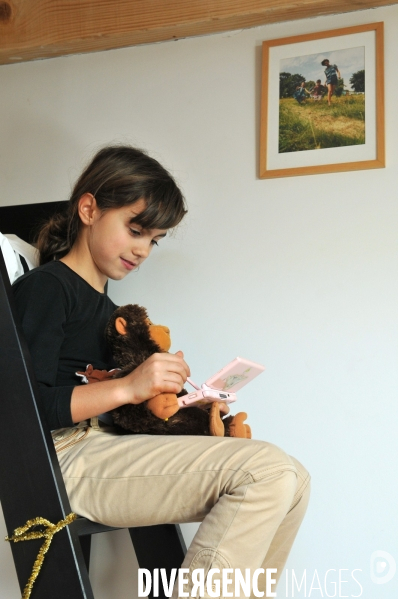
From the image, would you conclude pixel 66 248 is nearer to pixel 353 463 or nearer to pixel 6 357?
pixel 6 357

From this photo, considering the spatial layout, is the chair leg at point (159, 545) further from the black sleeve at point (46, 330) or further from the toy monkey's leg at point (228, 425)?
the black sleeve at point (46, 330)

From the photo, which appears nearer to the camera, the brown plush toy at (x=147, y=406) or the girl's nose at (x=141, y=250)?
the brown plush toy at (x=147, y=406)

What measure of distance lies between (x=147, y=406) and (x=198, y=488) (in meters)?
0.13

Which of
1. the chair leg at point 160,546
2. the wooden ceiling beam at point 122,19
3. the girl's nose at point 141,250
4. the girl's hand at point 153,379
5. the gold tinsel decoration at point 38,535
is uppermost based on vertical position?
the wooden ceiling beam at point 122,19

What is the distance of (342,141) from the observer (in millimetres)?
1286

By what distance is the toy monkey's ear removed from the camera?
986 millimetres

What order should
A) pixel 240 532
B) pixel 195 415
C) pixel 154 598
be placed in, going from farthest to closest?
pixel 154 598 → pixel 195 415 → pixel 240 532

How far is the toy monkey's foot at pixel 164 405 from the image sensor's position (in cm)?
90

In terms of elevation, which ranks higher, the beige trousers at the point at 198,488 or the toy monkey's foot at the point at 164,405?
the toy monkey's foot at the point at 164,405

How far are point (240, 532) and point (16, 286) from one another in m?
0.46

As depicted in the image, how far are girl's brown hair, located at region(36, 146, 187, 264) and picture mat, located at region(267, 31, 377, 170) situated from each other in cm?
28

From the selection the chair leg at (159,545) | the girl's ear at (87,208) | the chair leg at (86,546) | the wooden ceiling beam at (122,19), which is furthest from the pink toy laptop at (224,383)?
the wooden ceiling beam at (122,19)

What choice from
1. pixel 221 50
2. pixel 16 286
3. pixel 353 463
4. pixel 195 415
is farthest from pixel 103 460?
pixel 221 50

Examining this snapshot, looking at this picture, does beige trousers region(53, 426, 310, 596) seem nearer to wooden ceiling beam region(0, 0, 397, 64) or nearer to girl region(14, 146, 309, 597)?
girl region(14, 146, 309, 597)
